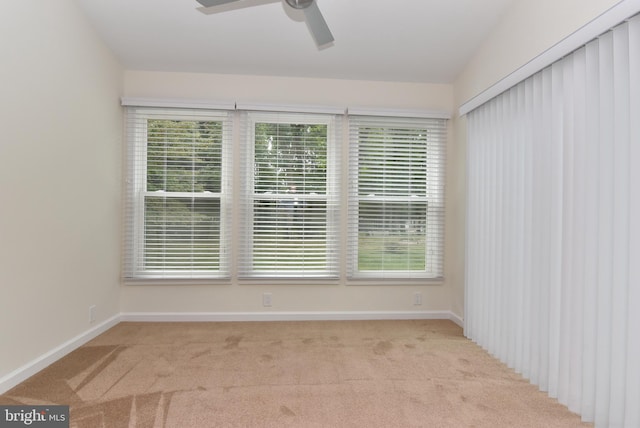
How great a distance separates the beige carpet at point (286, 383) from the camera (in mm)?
1764

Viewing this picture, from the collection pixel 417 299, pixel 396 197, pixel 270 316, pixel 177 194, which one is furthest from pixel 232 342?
pixel 396 197

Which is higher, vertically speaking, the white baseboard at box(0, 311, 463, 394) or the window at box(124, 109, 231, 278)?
the window at box(124, 109, 231, 278)

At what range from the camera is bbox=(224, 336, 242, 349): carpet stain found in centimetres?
271

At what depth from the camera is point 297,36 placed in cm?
290

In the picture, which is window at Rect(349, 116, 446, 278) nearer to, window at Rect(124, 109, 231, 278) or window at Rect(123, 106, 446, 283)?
window at Rect(123, 106, 446, 283)

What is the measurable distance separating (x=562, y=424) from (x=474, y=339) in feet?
3.79

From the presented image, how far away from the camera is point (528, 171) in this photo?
2273mm

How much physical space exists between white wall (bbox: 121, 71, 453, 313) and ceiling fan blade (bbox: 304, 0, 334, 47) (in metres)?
1.16

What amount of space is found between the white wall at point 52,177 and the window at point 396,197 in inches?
91.8

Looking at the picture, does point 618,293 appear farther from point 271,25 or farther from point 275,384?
point 271,25

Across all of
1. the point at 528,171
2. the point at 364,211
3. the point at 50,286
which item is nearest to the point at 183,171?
the point at 50,286

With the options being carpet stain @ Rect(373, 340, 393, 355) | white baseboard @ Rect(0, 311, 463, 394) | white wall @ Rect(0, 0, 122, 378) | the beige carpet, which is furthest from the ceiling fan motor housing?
white baseboard @ Rect(0, 311, 463, 394)

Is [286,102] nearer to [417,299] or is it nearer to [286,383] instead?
[417,299]

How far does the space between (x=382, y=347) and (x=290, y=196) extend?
1.68 m
